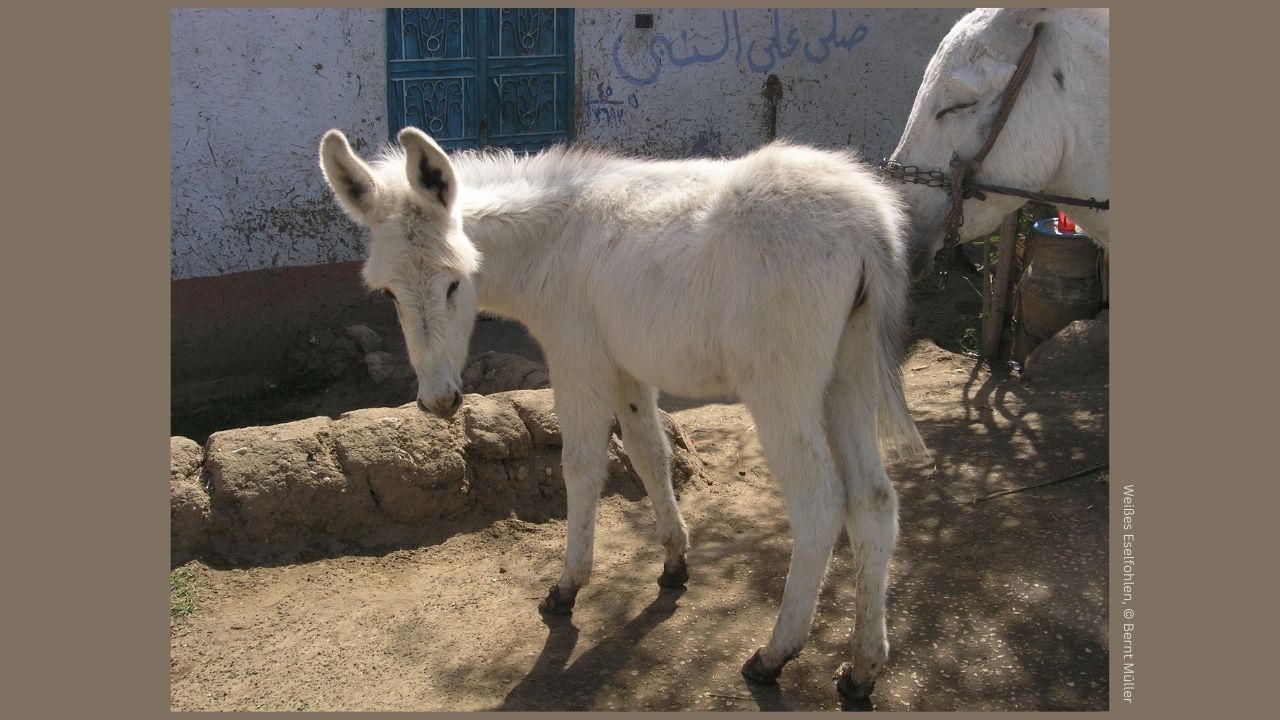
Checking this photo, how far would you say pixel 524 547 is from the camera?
5.18 m

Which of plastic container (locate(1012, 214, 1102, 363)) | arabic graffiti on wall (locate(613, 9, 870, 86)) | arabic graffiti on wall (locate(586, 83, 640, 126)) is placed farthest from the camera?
arabic graffiti on wall (locate(613, 9, 870, 86))

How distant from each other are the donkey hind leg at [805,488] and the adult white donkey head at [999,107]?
3.11 ft

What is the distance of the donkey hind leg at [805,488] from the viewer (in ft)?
12.0

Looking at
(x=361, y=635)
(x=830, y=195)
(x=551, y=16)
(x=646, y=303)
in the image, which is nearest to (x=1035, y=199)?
(x=830, y=195)

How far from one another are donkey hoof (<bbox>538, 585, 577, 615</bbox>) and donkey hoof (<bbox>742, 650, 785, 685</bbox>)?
3.01 feet

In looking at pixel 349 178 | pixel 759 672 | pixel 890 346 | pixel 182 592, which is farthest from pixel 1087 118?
pixel 182 592

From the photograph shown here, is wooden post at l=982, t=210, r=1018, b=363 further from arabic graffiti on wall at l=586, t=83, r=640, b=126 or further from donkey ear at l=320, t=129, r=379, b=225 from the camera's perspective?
donkey ear at l=320, t=129, r=379, b=225

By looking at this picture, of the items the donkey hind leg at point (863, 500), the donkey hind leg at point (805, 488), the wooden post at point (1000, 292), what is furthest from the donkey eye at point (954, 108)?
the wooden post at point (1000, 292)

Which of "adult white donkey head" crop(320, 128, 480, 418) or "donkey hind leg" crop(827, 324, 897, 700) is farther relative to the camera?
"adult white donkey head" crop(320, 128, 480, 418)

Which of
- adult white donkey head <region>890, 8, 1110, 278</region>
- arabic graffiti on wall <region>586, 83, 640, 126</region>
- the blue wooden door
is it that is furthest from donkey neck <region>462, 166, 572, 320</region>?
arabic graffiti on wall <region>586, 83, 640, 126</region>

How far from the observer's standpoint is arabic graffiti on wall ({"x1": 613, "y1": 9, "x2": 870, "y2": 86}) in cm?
931

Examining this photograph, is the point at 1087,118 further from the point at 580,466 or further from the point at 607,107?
the point at 607,107

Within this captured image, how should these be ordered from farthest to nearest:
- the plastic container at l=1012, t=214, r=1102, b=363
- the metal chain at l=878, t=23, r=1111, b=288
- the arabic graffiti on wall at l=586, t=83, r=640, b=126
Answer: the arabic graffiti on wall at l=586, t=83, r=640, b=126
the plastic container at l=1012, t=214, r=1102, b=363
the metal chain at l=878, t=23, r=1111, b=288

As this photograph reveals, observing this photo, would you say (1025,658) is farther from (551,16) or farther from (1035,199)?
(551,16)
